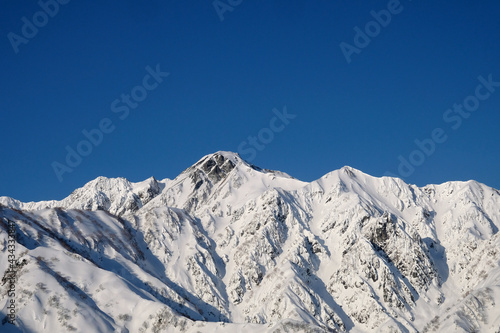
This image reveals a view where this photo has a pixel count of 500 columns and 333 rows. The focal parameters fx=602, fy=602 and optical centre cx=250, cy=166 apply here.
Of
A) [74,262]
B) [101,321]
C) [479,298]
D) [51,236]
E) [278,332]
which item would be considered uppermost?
[51,236]

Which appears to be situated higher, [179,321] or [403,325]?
[179,321]

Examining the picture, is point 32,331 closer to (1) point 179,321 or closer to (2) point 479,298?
(1) point 179,321

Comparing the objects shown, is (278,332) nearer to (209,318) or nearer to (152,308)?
(152,308)

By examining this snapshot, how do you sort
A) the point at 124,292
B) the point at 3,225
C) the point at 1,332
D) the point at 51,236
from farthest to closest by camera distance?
the point at 51,236
the point at 3,225
the point at 124,292
the point at 1,332

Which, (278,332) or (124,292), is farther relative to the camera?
(124,292)

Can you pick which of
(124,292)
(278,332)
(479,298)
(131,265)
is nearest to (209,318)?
(131,265)

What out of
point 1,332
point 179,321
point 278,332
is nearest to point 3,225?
point 1,332

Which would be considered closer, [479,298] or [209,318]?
[479,298]

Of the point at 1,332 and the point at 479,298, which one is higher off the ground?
the point at 1,332

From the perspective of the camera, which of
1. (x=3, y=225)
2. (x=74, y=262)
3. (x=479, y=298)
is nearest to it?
(x=479, y=298)

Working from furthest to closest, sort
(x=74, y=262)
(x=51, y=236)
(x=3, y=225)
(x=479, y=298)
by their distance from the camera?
(x=51, y=236), (x=3, y=225), (x=74, y=262), (x=479, y=298)
